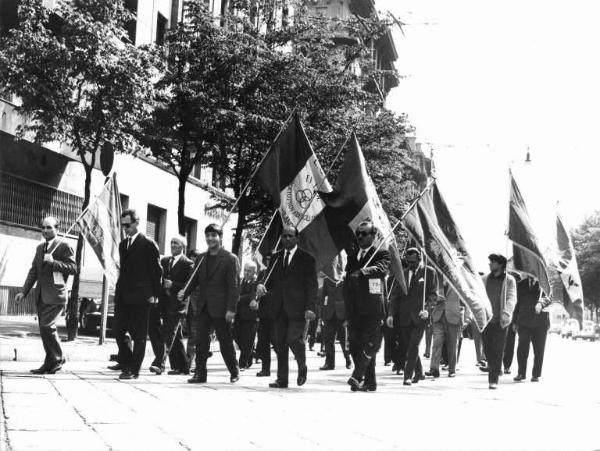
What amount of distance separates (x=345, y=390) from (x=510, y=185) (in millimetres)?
4694

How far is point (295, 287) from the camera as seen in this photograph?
1093cm

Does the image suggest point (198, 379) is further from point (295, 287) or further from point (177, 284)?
point (177, 284)

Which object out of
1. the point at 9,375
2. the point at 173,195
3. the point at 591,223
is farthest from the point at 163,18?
the point at 591,223

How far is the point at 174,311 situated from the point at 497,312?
4.32 meters

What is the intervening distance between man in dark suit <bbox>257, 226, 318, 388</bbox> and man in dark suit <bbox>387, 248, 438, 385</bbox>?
5.95 ft

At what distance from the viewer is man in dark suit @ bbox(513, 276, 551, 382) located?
45.8 ft

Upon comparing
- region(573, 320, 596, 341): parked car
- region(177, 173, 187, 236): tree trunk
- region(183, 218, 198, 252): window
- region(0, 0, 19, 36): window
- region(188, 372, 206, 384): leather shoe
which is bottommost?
region(188, 372, 206, 384): leather shoe

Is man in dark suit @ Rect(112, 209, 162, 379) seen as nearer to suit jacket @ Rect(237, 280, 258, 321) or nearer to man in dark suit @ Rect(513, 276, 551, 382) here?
suit jacket @ Rect(237, 280, 258, 321)

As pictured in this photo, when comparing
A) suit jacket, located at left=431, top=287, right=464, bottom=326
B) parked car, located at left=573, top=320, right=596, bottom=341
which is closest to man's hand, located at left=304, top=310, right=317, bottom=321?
suit jacket, located at left=431, top=287, right=464, bottom=326

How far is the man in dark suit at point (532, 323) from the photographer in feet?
45.8


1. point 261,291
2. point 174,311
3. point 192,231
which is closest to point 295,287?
point 261,291

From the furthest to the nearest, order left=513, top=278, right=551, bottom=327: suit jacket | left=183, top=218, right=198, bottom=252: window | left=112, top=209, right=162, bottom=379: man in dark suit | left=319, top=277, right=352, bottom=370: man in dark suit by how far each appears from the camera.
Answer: left=183, top=218, right=198, bottom=252: window → left=319, top=277, right=352, bottom=370: man in dark suit → left=513, top=278, right=551, bottom=327: suit jacket → left=112, top=209, right=162, bottom=379: man in dark suit

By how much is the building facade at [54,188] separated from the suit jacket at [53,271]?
32.3ft

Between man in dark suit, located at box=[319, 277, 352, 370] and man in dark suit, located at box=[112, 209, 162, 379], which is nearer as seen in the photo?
man in dark suit, located at box=[112, 209, 162, 379]
